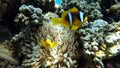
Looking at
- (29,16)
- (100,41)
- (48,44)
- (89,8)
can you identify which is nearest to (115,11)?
(89,8)

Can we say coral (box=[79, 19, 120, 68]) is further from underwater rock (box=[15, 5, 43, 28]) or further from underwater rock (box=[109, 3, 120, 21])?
underwater rock (box=[109, 3, 120, 21])

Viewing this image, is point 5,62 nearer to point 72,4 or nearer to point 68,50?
point 68,50

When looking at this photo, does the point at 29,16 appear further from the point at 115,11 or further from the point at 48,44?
the point at 115,11

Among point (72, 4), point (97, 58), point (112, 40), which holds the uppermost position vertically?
A: point (72, 4)

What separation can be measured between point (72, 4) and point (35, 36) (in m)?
1.44

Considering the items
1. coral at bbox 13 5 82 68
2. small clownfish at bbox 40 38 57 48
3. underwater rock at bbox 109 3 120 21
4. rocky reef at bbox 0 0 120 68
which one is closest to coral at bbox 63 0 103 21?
rocky reef at bbox 0 0 120 68

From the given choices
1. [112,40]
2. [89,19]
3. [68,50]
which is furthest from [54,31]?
[112,40]

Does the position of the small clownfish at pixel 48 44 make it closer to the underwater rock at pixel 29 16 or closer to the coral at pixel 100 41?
the underwater rock at pixel 29 16

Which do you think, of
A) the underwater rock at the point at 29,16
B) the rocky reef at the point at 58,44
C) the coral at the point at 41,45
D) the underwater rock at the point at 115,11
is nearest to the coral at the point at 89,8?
the rocky reef at the point at 58,44

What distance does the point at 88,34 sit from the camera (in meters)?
4.66

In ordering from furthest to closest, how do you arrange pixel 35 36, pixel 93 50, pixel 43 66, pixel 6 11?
pixel 6 11 < pixel 35 36 < pixel 43 66 < pixel 93 50

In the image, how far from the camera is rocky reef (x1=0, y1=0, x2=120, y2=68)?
4.57 m

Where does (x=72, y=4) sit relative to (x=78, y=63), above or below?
above

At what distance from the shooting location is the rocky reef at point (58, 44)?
4.57 meters
